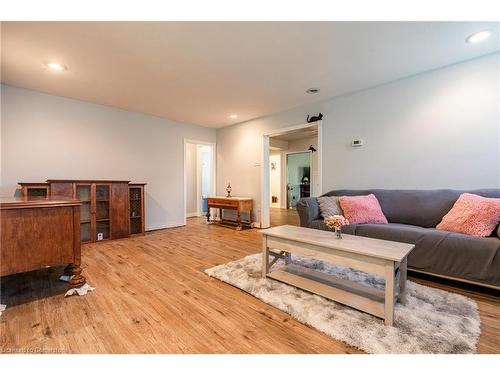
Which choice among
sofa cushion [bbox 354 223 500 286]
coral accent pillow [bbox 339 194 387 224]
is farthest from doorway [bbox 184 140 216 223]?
sofa cushion [bbox 354 223 500 286]

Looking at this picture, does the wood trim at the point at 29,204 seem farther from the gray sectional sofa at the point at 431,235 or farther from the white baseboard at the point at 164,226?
the white baseboard at the point at 164,226

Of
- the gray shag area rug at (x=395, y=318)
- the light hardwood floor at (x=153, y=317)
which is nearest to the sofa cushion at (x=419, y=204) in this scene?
the light hardwood floor at (x=153, y=317)

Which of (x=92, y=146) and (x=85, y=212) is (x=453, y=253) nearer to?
(x=85, y=212)

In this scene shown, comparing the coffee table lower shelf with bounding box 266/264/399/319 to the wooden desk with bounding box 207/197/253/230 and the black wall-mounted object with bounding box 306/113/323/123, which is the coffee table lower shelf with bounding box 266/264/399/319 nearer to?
the wooden desk with bounding box 207/197/253/230

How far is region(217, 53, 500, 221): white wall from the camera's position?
2508 millimetres

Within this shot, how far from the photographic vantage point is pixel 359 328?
146cm

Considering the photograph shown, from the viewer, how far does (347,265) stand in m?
1.68

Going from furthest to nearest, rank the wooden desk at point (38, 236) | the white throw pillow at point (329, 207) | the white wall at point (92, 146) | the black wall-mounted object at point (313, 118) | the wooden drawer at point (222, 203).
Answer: the wooden drawer at point (222, 203), the black wall-mounted object at point (313, 118), the white wall at point (92, 146), the white throw pillow at point (329, 207), the wooden desk at point (38, 236)

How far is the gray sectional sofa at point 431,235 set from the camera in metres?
1.89

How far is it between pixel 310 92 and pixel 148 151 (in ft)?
10.8

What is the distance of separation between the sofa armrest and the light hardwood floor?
1327mm

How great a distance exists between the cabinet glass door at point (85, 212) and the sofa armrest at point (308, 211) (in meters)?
3.29
